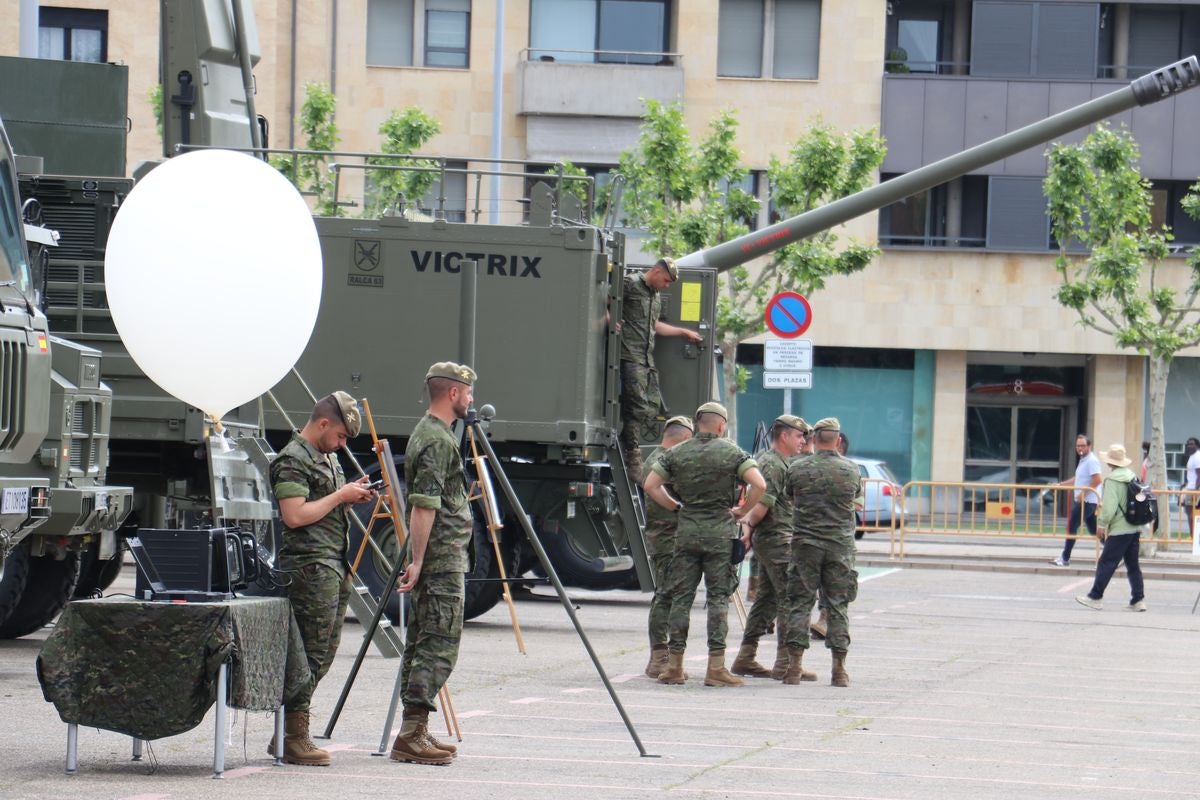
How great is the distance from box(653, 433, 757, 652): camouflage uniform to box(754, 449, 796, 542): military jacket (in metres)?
1.10

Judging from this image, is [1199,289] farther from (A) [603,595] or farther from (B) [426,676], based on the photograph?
(B) [426,676]

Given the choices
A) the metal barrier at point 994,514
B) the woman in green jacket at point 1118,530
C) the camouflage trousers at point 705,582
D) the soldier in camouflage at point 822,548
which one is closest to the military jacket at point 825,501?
the soldier in camouflage at point 822,548

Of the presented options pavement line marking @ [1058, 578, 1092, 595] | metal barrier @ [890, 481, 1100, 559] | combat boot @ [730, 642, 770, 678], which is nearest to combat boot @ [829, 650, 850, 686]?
combat boot @ [730, 642, 770, 678]

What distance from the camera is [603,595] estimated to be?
2133 centimetres

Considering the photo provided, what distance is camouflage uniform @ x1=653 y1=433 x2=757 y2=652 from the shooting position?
13000 mm

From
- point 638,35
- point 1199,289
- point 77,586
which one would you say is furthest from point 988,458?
point 77,586

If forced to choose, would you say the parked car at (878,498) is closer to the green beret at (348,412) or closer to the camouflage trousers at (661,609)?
the camouflage trousers at (661,609)

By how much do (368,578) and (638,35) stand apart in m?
24.4

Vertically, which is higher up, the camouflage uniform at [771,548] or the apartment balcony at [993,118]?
the apartment balcony at [993,118]

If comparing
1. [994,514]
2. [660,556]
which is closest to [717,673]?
[660,556]

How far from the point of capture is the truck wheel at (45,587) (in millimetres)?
14094

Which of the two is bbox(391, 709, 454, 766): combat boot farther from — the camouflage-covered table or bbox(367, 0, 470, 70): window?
bbox(367, 0, 470, 70): window

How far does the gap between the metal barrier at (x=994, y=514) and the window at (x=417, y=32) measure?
49.2ft

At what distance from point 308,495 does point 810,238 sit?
22397 millimetres
